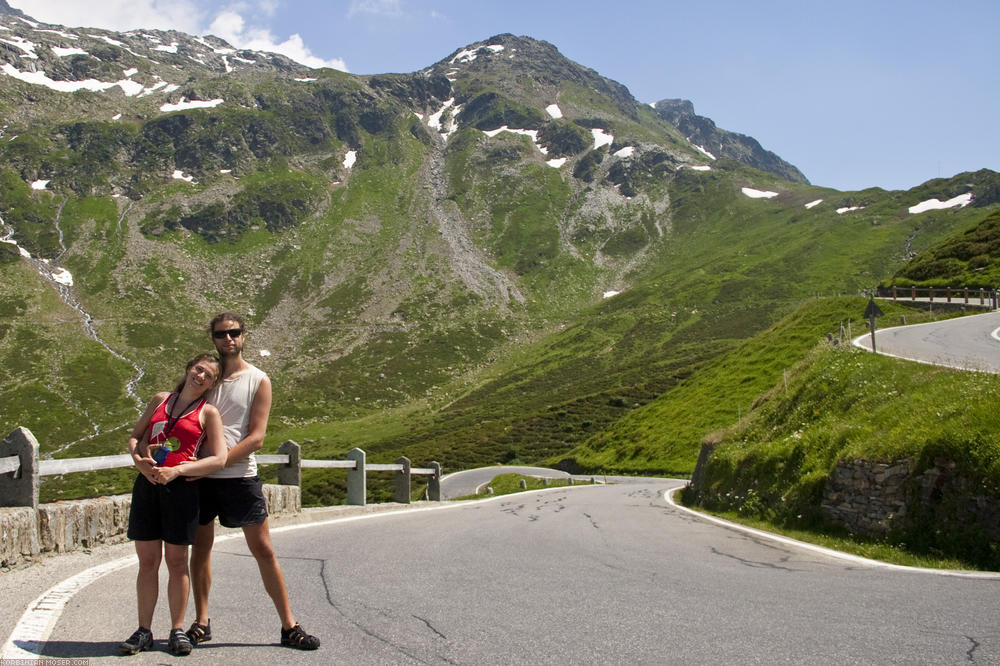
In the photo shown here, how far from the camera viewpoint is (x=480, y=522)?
1391 centimetres

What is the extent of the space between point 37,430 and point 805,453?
384 ft

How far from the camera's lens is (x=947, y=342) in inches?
1131

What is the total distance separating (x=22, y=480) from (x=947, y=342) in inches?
1271

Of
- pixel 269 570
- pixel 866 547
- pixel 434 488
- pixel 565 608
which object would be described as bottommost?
pixel 434 488

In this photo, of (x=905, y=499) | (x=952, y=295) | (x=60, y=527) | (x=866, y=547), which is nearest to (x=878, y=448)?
(x=905, y=499)

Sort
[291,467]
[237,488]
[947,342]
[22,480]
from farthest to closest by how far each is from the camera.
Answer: [947,342], [291,467], [22,480], [237,488]

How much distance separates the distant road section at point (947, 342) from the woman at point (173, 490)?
20.4 meters

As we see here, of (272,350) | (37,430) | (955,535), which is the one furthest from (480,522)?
(272,350)

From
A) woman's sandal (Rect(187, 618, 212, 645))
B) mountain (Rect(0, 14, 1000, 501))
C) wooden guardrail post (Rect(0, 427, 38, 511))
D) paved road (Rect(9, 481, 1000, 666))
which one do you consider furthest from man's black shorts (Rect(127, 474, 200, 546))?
mountain (Rect(0, 14, 1000, 501))

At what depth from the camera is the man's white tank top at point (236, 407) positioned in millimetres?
4961

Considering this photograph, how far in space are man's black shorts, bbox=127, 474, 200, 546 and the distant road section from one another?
20.5 m

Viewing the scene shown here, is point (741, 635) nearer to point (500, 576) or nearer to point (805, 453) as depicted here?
point (500, 576)

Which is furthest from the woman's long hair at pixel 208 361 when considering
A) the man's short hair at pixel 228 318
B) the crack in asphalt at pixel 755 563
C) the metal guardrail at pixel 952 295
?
the metal guardrail at pixel 952 295

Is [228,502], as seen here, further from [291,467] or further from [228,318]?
[291,467]
